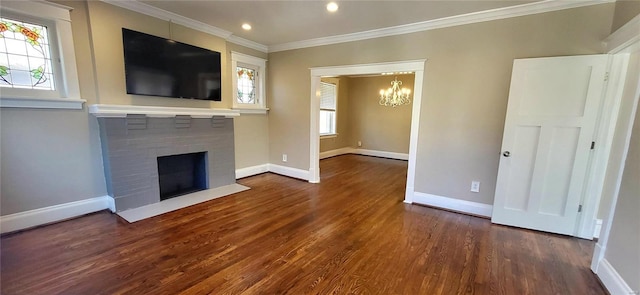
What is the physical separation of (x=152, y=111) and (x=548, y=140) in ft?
14.9

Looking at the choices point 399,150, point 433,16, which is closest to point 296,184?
point 433,16

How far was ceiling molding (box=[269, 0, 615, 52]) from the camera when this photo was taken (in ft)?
8.30

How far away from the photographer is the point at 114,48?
9.57 feet

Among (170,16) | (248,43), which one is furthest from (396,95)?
(170,16)

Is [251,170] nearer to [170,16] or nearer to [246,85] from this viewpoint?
[246,85]

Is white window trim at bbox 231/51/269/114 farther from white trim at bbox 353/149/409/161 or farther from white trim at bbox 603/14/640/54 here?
white trim at bbox 603/14/640/54

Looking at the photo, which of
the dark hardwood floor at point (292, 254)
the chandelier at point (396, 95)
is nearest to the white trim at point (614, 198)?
the dark hardwood floor at point (292, 254)

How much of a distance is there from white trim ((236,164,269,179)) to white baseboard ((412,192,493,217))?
113 inches

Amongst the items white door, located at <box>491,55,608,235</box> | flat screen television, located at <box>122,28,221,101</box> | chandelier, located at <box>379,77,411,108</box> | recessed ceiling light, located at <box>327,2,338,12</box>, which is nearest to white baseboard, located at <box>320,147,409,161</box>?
chandelier, located at <box>379,77,411,108</box>

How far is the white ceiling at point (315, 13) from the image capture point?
274cm

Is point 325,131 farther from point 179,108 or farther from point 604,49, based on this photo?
point 604,49

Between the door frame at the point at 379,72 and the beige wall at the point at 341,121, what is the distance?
96.7 inches

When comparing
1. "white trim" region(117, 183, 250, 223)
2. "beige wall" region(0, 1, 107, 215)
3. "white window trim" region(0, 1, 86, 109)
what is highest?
"white window trim" region(0, 1, 86, 109)

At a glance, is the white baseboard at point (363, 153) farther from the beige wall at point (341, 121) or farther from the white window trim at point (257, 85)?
the white window trim at point (257, 85)
